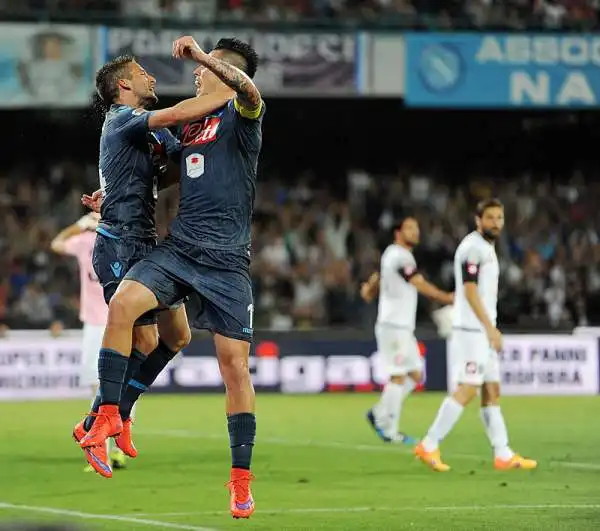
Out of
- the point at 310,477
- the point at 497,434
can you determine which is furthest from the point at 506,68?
the point at 310,477

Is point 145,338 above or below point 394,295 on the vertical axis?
below

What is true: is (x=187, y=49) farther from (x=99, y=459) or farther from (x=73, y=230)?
(x=73, y=230)

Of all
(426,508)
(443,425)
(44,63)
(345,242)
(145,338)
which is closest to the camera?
(145,338)

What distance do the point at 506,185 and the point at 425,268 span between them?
10.2 feet

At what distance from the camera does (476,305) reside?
41.5 ft

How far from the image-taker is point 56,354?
69.5ft

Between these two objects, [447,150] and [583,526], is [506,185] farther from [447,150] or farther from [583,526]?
[583,526]

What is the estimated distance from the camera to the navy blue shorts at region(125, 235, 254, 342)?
27.6ft

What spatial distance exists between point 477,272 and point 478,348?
2.21 ft

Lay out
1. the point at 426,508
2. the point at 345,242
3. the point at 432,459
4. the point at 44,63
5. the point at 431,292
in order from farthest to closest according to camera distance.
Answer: the point at 345,242
the point at 44,63
the point at 431,292
the point at 432,459
the point at 426,508

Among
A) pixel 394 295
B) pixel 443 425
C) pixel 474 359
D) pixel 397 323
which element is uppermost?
pixel 394 295

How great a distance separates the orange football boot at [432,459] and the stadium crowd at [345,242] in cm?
1049

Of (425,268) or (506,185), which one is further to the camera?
(506,185)

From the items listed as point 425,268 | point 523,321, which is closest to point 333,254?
point 425,268
